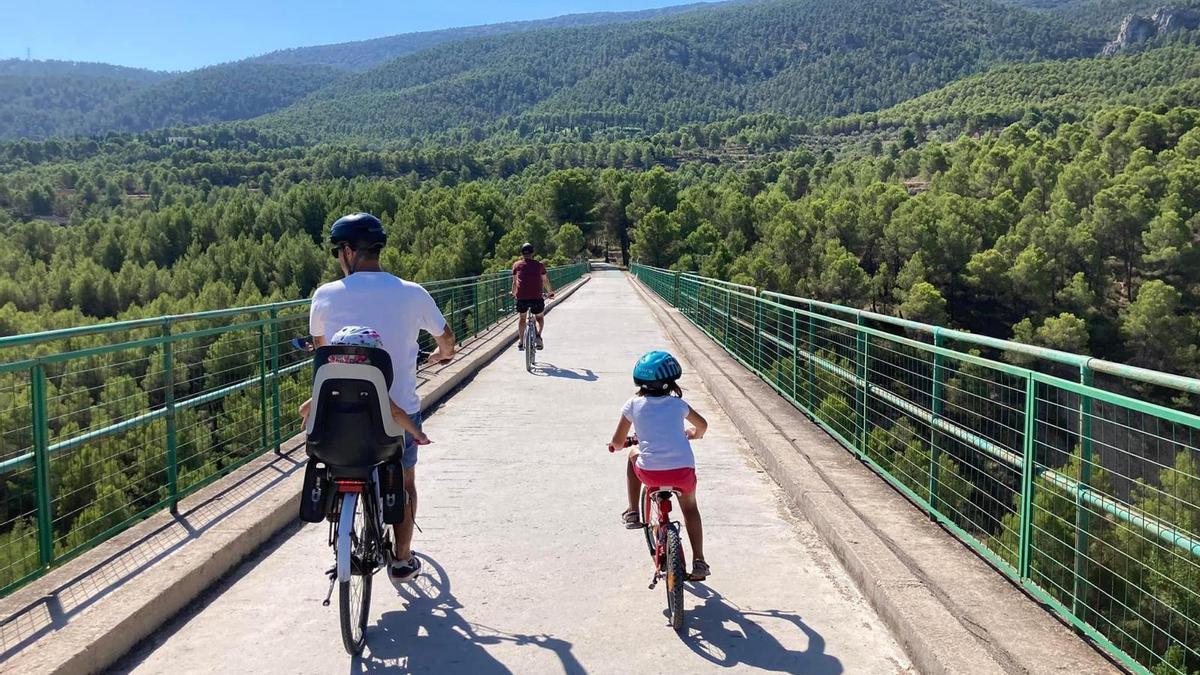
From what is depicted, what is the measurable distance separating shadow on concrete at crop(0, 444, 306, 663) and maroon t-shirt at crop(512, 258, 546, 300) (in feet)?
26.3

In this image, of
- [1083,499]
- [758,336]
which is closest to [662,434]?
[1083,499]

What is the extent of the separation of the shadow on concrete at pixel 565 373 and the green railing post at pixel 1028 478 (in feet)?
29.2

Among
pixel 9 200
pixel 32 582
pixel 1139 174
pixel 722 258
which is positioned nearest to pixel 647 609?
pixel 32 582

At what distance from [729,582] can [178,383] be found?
3.87 meters

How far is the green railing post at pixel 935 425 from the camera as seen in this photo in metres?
5.79

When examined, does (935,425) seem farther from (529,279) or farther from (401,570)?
(529,279)

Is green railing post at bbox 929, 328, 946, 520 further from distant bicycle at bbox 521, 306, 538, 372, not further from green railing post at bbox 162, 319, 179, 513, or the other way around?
distant bicycle at bbox 521, 306, 538, 372

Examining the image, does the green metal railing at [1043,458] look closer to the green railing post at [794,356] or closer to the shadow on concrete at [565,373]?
the green railing post at [794,356]

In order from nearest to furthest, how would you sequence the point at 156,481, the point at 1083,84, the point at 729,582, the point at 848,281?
1. the point at 729,582
2. the point at 156,481
3. the point at 848,281
4. the point at 1083,84

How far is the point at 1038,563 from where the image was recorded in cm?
501

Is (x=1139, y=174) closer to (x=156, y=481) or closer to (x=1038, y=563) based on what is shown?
(x=156, y=481)

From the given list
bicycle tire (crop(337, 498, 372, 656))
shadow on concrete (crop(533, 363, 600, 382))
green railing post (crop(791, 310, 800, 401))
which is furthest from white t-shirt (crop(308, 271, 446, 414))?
shadow on concrete (crop(533, 363, 600, 382))

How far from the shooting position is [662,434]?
4.57 metres

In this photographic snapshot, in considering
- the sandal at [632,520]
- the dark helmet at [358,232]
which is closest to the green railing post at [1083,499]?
the sandal at [632,520]
